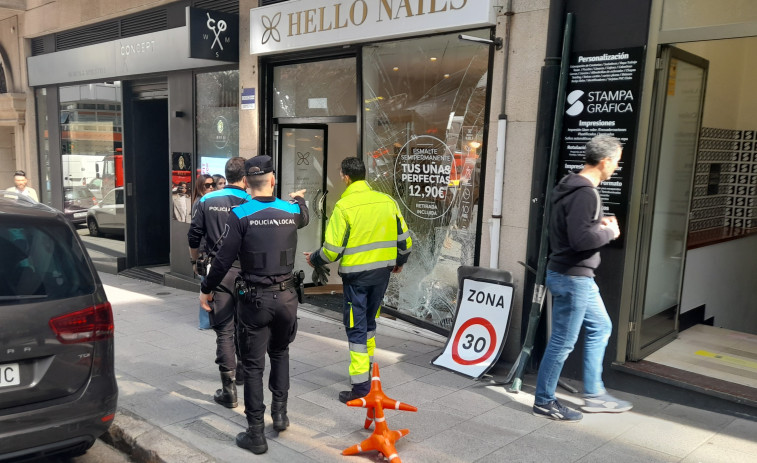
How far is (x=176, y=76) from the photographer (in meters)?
9.80

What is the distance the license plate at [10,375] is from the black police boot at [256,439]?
1.41 m

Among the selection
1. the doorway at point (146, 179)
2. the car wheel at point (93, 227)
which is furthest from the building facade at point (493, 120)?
the car wheel at point (93, 227)

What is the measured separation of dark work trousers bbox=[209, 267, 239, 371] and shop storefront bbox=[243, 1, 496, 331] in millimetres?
2382

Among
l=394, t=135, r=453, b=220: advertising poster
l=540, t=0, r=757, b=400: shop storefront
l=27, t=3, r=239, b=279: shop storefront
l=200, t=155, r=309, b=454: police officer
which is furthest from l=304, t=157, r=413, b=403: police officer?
l=27, t=3, r=239, b=279: shop storefront

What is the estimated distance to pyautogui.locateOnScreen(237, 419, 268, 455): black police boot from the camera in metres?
4.07

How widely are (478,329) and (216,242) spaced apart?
7.92ft

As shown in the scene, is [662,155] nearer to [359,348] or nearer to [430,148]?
[430,148]

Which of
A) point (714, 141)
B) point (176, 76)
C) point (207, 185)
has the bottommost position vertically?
point (207, 185)

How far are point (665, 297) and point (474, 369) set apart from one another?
1.92m

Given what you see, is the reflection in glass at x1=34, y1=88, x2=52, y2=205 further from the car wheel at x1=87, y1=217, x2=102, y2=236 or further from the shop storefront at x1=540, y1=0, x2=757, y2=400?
the shop storefront at x1=540, y1=0, x2=757, y2=400

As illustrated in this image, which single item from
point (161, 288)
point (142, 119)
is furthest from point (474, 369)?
point (142, 119)

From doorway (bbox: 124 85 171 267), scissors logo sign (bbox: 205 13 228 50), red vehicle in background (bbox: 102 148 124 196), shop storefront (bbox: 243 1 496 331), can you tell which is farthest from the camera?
red vehicle in background (bbox: 102 148 124 196)

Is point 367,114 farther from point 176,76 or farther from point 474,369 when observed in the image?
point 176,76

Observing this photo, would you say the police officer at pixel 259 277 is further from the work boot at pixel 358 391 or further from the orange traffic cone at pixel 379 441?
the work boot at pixel 358 391
